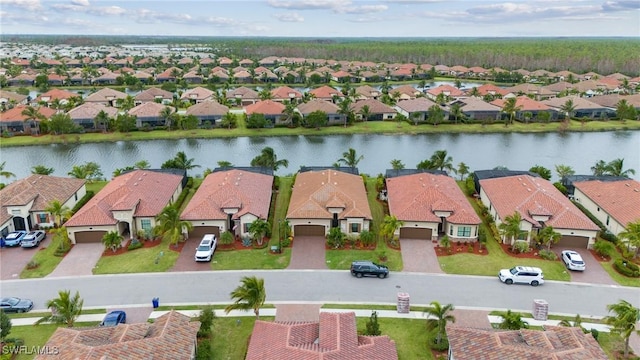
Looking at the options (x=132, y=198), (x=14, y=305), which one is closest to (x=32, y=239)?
(x=132, y=198)

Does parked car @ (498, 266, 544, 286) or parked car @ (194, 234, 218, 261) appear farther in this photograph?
parked car @ (194, 234, 218, 261)

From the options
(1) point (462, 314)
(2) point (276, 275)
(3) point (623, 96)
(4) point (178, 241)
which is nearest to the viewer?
(1) point (462, 314)

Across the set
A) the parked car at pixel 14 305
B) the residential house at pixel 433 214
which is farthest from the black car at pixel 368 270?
the parked car at pixel 14 305

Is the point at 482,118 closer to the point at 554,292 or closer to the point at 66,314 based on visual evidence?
the point at 554,292

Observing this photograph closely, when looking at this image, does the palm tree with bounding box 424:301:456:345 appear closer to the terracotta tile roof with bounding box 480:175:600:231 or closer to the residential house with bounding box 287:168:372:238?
the residential house with bounding box 287:168:372:238

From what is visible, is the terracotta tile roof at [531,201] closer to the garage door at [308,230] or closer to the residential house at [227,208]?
the garage door at [308,230]

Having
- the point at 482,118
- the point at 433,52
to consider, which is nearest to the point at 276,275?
the point at 482,118

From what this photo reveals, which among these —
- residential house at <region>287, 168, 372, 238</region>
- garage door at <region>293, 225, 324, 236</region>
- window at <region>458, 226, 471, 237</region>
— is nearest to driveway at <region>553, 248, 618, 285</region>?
window at <region>458, 226, 471, 237</region>
